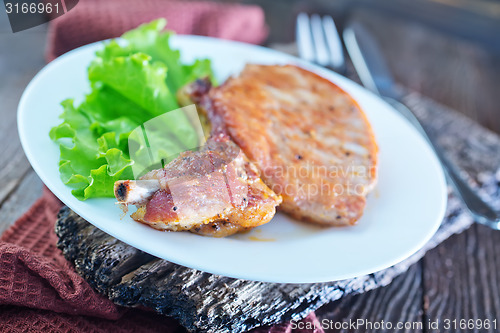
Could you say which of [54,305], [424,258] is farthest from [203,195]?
[424,258]

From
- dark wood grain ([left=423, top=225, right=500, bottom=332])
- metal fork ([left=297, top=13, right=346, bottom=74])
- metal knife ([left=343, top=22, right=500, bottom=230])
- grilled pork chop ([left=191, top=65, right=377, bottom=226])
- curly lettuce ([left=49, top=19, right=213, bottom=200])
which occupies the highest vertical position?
curly lettuce ([left=49, top=19, right=213, bottom=200])

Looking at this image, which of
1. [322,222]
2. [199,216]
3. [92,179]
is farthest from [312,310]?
[92,179]

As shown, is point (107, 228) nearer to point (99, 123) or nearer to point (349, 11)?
point (99, 123)

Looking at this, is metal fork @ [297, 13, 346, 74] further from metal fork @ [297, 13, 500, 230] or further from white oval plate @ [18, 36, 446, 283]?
white oval plate @ [18, 36, 446, 283]

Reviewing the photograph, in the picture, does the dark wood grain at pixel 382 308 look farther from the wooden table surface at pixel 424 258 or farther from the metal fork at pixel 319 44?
the metal fork at pixel 319 44

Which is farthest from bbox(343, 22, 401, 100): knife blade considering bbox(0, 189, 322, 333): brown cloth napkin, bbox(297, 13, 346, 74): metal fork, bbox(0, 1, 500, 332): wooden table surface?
bbox(0, 189, 322, 333): brown cloth napkin

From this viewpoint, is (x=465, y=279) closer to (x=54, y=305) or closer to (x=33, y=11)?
(x=54, y=305)

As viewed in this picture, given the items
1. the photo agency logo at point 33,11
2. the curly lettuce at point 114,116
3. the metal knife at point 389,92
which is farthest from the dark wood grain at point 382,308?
the photo agency logo at point 33,11
